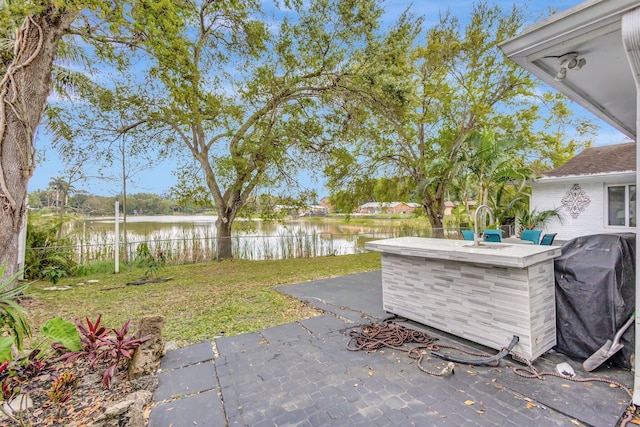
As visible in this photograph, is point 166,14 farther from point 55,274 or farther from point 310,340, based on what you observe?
point 55,274

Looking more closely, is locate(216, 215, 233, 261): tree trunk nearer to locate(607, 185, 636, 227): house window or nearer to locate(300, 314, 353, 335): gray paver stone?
locate(300, 314, 353, 335): gray paver stone

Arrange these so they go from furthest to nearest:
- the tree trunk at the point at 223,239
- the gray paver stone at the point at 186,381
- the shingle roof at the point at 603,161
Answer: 1. the tree trunk at the point at 223,239
2. the shingle roof at the point at 603,161
3. the gray paver stone at the point at 186,381

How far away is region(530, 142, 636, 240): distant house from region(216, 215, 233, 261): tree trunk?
9606mm

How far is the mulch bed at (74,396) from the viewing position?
185 cm

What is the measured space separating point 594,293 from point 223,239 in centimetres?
858

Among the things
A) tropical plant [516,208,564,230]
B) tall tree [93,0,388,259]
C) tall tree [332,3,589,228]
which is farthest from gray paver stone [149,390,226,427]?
tropical plant [516,208,564,230]

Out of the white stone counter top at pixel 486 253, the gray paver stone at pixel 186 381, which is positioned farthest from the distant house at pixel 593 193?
the gray paver stone at pixel 186 381

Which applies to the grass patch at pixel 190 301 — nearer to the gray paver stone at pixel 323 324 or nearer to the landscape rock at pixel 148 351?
the gray paver stone at pixel 323 324

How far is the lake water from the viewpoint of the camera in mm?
7966

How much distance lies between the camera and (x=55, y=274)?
6105 mm

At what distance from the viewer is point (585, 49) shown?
Answer: 7.55ft

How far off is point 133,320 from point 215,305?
1014mm

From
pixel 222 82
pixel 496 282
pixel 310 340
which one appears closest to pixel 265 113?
pixel 222 82

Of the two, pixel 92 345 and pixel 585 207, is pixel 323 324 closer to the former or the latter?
pixel 92 345
